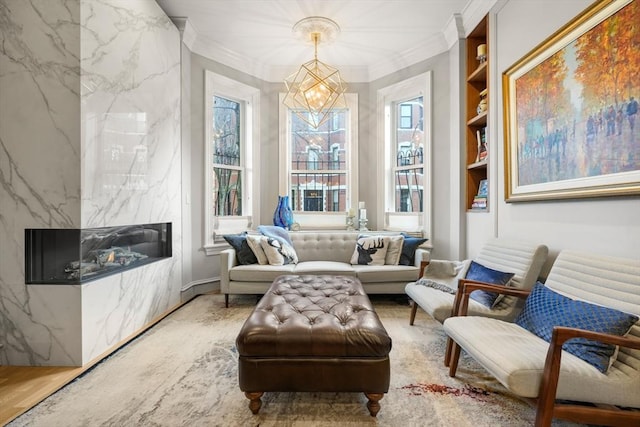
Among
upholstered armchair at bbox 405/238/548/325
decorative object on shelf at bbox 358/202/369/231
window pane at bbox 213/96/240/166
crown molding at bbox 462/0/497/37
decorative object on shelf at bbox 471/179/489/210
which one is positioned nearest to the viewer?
upholstered armchair at bbox 405/238/548/325

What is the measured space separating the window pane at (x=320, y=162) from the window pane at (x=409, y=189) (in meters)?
0.77

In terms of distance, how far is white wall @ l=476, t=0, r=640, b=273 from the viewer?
1.84 m

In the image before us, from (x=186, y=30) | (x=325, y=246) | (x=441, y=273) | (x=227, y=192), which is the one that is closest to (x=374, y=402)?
(x=441, y=273)

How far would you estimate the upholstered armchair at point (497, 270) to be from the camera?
2.26 m

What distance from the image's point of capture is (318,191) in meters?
4.99

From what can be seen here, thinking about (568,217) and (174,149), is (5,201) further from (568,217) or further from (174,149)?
(568,217)

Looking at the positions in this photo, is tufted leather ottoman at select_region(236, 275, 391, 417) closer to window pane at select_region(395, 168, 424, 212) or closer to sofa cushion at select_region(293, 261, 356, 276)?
sofa cushion at select_region(293, 261, 356, 276)

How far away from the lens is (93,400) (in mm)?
1876

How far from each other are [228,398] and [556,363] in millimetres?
1591

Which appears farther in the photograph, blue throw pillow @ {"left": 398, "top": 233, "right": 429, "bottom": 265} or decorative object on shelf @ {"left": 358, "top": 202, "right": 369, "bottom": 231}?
decorative object on shelf @ {"left": 358, "top": 202, "right": 369, "bottom": 231}

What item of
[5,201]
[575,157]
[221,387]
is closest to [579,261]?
[575,157]

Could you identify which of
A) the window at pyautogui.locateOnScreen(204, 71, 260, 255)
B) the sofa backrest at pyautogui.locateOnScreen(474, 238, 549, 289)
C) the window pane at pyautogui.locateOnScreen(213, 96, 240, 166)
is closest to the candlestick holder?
the window at pyautogui.locateOnScreen(204, 71, 260, 255)

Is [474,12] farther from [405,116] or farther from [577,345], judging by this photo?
[577,345]

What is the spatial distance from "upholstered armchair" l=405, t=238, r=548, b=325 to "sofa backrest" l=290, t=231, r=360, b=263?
1.33 metres
